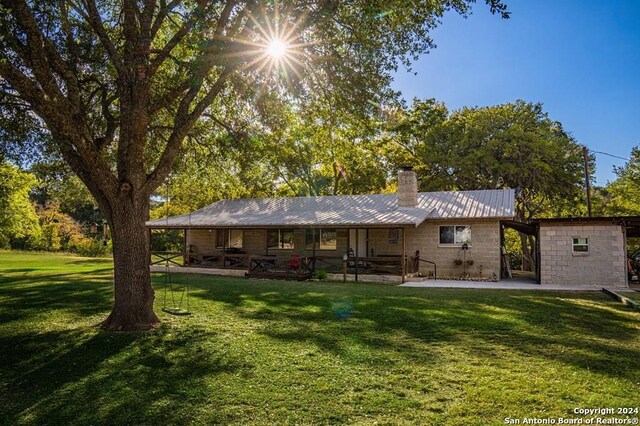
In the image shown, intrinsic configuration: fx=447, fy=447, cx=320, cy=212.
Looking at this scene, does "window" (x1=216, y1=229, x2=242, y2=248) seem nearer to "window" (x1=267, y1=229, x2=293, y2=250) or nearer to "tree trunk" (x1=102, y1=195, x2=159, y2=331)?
"window" (x1=267, y1=229, x2=293, y2=250)

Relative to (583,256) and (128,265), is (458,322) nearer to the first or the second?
(128,265)

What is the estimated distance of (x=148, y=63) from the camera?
314 inches

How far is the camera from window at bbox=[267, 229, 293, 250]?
22.6 metres

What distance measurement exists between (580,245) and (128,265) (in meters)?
15.3

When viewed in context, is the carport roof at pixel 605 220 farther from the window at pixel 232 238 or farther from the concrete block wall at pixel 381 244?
the window at pixel 232 238

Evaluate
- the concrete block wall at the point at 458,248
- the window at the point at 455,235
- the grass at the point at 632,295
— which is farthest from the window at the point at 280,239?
the grass at the point at 632,295

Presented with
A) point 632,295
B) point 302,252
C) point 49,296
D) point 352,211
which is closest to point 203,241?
point 302,252

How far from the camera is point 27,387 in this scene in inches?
200

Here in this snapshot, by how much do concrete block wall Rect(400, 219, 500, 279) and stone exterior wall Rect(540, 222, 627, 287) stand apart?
2.30 metres

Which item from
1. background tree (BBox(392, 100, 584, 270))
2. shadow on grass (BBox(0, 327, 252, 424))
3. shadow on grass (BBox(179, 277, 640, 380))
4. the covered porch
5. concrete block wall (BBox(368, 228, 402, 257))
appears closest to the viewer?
shadow on grass (BBox(0, 327, 252, 424))

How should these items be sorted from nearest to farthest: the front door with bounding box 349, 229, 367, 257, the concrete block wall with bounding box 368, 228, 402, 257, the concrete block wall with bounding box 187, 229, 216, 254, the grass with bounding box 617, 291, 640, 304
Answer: the grass with bounding box 617, 291, 640, 304 < the concrete block wall with bounding box 368, 228, 402, 257 < the front door with bounding box 349, 229, 367, 257 < the concrete block wall with bounding box 187, 229, 216, 254

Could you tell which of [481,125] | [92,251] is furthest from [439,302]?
[92,251]

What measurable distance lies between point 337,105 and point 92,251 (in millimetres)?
33151

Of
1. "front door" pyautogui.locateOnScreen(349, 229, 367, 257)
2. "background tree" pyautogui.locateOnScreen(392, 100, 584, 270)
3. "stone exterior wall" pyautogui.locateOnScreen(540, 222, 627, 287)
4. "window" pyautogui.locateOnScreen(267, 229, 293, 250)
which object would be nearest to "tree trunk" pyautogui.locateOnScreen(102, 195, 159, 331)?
"front door" pyautogui.locateOnScreen(349, 229, 367, 257)
